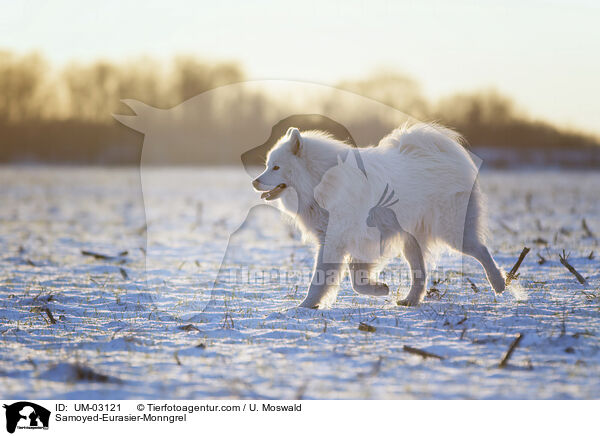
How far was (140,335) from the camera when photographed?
15.4 ft

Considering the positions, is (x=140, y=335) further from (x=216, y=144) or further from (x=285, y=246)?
(x=216, y=144)

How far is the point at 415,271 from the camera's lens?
5.65 meters

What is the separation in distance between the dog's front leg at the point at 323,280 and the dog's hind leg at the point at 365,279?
0.25 m

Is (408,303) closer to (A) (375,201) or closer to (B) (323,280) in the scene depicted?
(B) (323,280)

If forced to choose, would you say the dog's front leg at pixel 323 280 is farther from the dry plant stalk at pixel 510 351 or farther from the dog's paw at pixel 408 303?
the dry plant stalk at pixel 510 351

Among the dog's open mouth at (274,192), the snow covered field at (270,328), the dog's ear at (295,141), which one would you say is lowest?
the snow covered field at (270,328)

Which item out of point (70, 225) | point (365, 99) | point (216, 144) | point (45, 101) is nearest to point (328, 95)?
point (365, 99)

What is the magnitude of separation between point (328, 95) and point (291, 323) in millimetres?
3911
